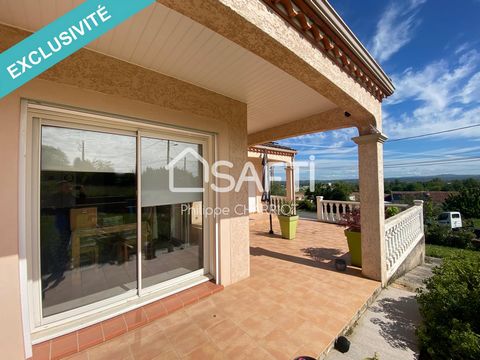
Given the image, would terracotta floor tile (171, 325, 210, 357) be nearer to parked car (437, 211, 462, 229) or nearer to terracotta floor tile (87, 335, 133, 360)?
terracotta floor tile (87, 335, 133, 360)

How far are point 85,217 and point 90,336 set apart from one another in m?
1.38

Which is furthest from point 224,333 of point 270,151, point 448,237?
point 448,237

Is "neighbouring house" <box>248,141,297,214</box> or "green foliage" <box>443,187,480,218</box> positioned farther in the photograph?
"green foliage" <box>443,187,480,218</box>

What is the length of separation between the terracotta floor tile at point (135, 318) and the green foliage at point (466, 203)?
30170 mm

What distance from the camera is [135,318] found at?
8.70 ft

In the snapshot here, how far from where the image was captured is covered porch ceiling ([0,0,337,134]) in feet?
5.93

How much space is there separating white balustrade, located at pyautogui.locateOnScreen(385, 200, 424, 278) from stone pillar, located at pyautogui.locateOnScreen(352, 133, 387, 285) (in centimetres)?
46

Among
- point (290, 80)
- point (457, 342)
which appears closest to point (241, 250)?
point (457, 342)

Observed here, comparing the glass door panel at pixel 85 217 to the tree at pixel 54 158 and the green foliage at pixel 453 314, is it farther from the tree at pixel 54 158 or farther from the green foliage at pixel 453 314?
the green foliage at pixel 453 314

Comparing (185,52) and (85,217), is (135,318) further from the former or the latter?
(185,52)

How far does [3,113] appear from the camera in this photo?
6.21 feet

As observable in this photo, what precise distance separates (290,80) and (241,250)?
3.04 meters

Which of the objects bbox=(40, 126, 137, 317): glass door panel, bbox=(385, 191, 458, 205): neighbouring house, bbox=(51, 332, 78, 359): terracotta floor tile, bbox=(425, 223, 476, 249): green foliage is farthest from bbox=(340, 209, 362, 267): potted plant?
bbox=(385, 191, 458, 205): neighbouring house

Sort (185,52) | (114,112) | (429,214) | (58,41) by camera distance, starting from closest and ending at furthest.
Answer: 1. (58,41)
2. (185,52)
3. (114,112)
4. (429,214)
